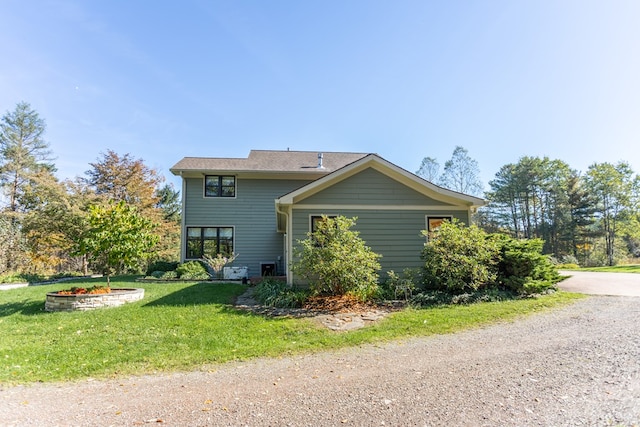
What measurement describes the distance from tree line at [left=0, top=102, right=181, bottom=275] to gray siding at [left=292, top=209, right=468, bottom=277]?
5106 mm

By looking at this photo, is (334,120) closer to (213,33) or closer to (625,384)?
(213,33)

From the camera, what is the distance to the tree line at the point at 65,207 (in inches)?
362

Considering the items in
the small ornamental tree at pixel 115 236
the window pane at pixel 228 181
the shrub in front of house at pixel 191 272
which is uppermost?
the window pane at pixel 228 181

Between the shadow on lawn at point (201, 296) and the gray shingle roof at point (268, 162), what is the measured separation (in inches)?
254

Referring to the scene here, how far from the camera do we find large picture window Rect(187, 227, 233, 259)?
49.4ft

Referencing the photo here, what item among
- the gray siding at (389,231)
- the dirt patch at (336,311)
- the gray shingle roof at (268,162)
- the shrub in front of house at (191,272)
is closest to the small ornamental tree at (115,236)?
the dirt patch at (336,311)

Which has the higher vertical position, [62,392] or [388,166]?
[388,166]

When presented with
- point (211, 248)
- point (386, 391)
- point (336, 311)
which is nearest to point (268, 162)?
point (211, 248)

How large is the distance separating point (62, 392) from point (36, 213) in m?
18.8

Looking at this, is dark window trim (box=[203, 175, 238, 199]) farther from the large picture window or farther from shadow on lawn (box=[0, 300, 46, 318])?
shadow on lawn (box=[0, 300, 46, 318])

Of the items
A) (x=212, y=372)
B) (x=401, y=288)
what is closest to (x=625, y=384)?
(x=212, y=372)

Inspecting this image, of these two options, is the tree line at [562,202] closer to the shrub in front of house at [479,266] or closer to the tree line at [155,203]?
the tree line at [155,203]

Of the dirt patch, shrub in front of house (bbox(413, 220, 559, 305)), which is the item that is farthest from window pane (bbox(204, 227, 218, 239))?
shrub in front of house (bbox(413, 220, 559, 305))

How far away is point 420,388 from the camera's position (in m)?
3.38
